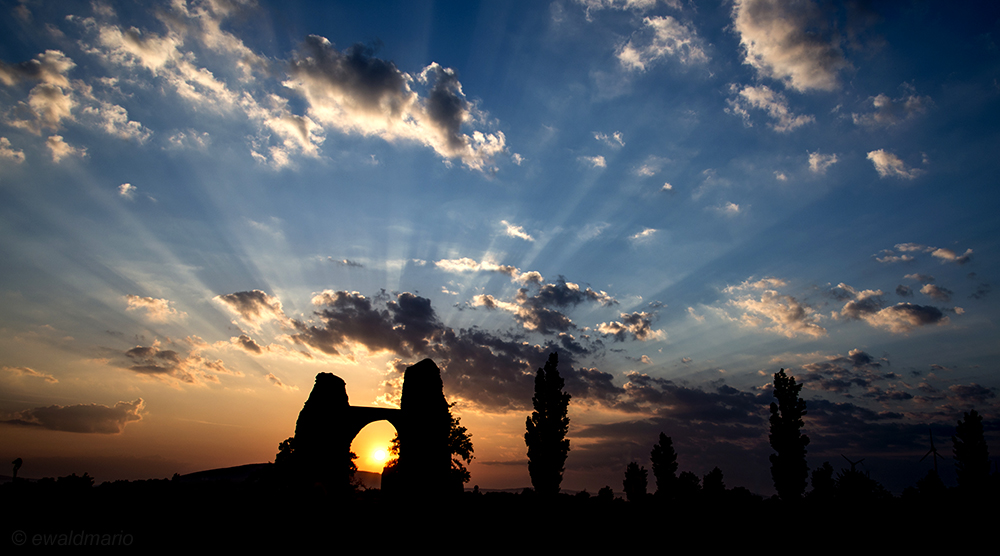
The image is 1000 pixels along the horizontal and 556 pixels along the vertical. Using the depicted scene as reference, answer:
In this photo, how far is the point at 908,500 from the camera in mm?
18344

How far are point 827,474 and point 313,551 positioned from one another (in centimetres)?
7122

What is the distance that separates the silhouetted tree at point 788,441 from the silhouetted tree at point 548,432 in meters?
20.7

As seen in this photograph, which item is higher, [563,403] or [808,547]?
[563,403]

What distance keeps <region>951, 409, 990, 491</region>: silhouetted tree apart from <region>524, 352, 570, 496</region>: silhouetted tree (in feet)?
156

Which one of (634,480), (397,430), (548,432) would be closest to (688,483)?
(634,480)

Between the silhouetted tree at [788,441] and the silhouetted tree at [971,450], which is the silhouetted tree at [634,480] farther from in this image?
the silhouetted tree at [971,450]

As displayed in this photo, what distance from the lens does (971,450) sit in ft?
162

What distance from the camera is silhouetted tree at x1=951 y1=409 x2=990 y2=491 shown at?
158 feet

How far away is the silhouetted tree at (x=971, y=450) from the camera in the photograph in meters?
48.2

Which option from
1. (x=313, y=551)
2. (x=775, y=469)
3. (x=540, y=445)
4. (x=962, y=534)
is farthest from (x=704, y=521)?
(x=775, y=469)

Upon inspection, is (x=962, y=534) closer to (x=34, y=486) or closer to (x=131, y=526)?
Answer: (x=131, y=526)

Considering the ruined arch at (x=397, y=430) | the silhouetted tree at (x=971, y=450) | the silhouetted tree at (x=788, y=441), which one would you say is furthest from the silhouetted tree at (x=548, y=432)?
the silhouetted tree at (x=971, y=450)

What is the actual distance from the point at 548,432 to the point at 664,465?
927 inches

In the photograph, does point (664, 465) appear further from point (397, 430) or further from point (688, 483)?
point (397, 430)
